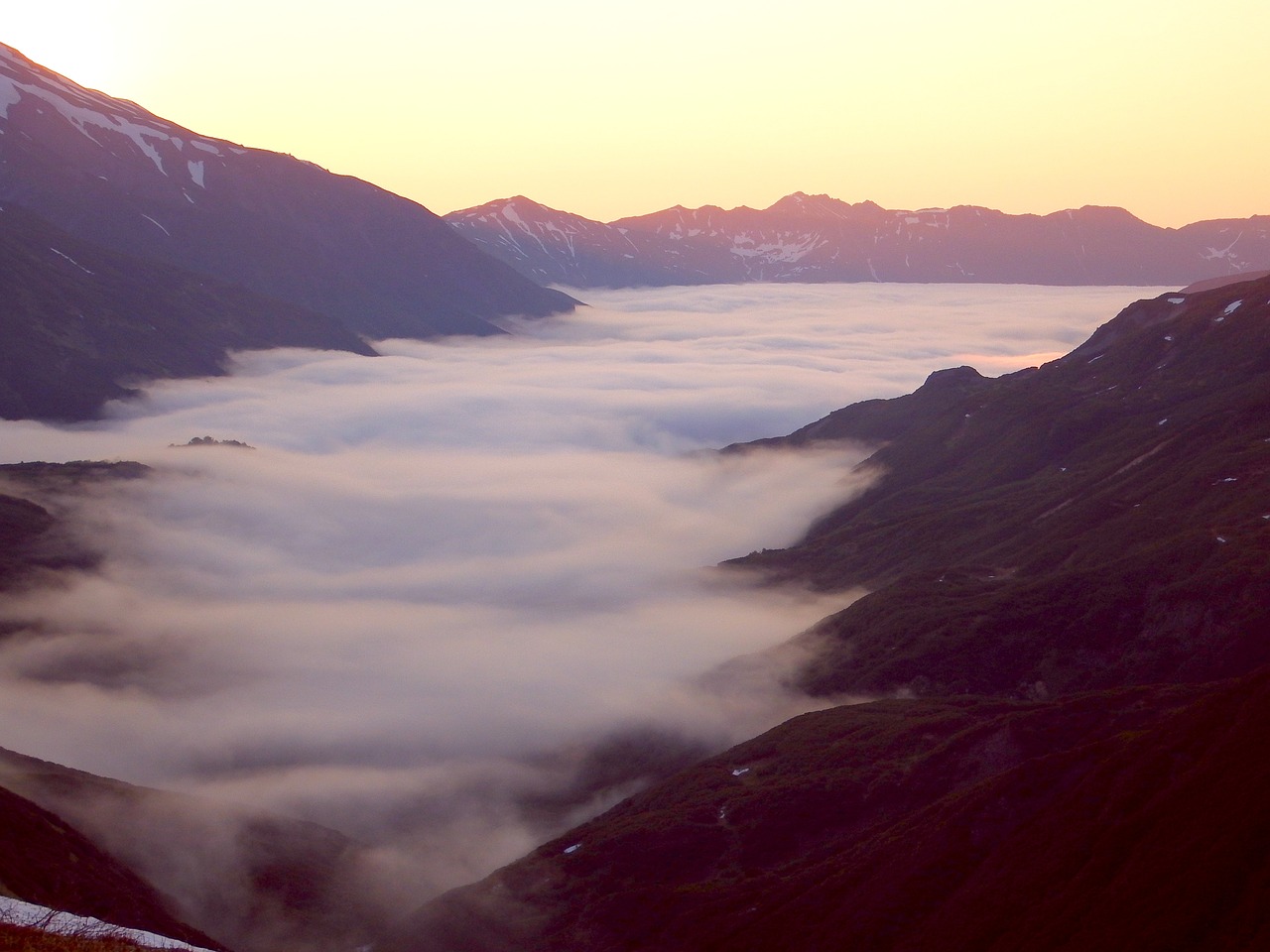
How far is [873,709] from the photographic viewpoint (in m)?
166

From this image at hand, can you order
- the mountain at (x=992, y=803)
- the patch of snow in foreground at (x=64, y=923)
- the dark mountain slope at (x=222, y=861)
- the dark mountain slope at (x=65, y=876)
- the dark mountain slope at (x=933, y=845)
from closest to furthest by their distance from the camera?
the patch of snow in foreground at (x=64, y=923) → the dark mountain slope at (x=933, y=845) → the mountain at (x=992, y=803) → the dark mountain slope at (x=65, y=876) → the dark mountain slope at (x=222, y=861)

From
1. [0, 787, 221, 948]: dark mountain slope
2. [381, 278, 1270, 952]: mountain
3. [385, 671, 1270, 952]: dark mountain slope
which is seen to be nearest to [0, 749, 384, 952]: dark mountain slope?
[381, 278, 1270, 952]: mountain

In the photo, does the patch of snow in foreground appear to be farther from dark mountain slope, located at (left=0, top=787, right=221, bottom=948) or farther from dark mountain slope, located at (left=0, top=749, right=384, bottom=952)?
dark mountain slope, located at (left=0, top=749, right=384, bottom=952)

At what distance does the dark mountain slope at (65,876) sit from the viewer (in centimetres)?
8204

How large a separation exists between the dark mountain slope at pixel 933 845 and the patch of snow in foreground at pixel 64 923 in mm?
56095

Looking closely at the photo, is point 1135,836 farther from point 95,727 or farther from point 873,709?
point 95,727

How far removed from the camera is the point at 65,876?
90.4 metres

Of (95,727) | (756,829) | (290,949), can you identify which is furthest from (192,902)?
(95,727)

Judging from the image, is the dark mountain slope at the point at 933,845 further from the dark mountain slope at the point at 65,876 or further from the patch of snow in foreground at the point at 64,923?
the patch of snow in foreground at the point at 64,923

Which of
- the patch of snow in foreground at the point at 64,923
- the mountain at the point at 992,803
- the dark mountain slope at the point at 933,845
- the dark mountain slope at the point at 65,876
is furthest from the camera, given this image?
the dark mountain slope at the point at 65,876

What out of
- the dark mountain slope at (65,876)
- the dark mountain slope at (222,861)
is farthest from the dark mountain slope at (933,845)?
the dark mountain slope at (65,876)

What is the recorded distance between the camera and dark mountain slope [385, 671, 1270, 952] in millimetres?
73188

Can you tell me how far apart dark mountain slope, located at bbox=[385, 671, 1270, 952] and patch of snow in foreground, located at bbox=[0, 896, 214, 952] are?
184ft

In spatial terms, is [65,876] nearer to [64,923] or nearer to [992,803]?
[64,923]
